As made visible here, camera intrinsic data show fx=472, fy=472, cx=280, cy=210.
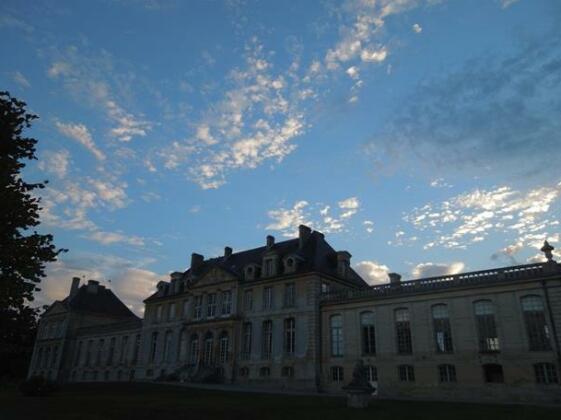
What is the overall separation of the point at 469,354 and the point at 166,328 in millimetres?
31755

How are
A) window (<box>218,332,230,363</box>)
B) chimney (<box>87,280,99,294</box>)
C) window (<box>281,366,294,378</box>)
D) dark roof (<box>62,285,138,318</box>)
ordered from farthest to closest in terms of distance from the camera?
1. chimney (<box>87,280,99,294</box>)
2. dark roof (<box>62,285,138,318</box>)
3. window (<box>218,332,230,363</box>)
4. window (<box>281,366,294,378</box>)

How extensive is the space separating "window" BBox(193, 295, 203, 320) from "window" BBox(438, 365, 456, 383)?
23.9 meters

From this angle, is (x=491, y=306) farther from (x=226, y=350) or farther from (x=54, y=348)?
(x=54, y=348)

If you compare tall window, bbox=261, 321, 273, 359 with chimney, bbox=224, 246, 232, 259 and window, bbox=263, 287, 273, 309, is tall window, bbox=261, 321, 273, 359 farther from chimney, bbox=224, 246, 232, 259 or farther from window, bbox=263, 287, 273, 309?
chimney, bbox=224, 246, 232, 259

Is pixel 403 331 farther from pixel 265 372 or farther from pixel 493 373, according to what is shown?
pixel 265 372

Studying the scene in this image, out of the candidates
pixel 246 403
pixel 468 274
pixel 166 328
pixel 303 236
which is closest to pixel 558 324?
pixel 468 274

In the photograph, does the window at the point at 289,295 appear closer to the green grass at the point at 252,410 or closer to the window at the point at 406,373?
the window at the point at 406,373

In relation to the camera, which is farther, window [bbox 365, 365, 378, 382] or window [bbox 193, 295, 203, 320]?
window [bbox 193, 295, 203, 320]

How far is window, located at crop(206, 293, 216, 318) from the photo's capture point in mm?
A: 45166

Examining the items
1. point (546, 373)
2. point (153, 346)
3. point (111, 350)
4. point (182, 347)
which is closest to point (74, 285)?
point (111, 350)

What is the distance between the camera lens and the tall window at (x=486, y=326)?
28906 mm

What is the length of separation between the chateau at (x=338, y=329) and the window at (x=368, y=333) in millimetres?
74

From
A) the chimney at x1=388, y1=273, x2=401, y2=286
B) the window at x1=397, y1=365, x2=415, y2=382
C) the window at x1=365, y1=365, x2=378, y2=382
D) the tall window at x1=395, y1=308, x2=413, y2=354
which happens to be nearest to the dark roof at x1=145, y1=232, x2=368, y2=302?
the chimney at x1=388, y1=273, x2=401, y2=286

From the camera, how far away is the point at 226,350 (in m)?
42.1
